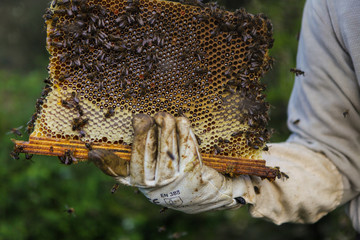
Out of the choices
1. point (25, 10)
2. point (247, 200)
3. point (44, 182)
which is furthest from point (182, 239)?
point (25, 10)

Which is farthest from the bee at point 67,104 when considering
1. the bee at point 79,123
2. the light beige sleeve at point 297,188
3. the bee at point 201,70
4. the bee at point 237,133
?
the light beige sleeve at point 297,188

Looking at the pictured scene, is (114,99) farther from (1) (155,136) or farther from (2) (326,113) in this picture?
(2) (326,113)

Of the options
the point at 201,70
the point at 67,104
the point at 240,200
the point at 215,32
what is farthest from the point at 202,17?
the point at 240,200

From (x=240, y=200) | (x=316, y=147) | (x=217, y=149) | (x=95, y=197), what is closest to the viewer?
(x=217, y=149)

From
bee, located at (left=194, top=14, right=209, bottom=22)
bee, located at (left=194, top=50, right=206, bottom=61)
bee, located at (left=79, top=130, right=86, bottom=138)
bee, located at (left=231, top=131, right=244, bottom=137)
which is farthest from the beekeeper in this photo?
bee, located at (left=194, top=14, right=209, bottom=22)

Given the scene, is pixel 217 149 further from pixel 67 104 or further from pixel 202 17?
pixel 67 104
